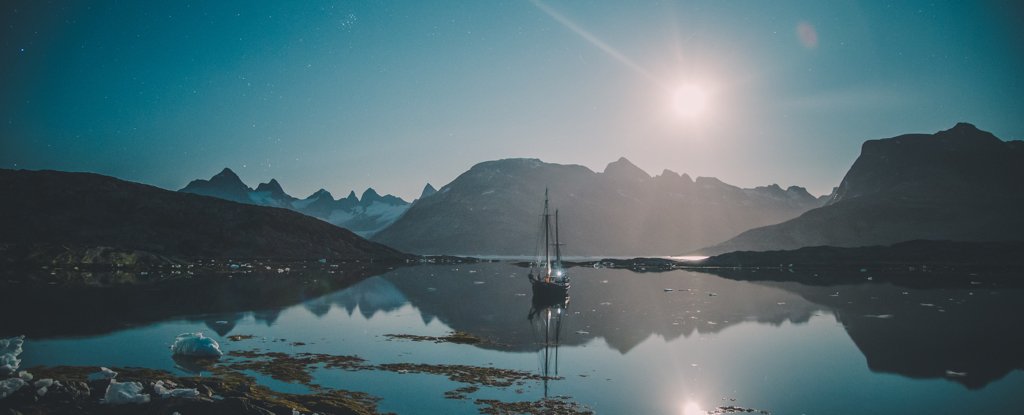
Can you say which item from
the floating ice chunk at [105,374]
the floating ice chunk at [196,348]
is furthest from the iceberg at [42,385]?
the floating ice chunk at [196,348]

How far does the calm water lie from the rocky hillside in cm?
12267

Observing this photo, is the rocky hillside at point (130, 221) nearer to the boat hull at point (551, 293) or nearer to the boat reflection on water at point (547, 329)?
the boat hull at point (551, 293)

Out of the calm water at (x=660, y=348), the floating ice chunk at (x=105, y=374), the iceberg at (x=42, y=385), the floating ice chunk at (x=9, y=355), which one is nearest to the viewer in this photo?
the iceberg at (x=42, y=385)

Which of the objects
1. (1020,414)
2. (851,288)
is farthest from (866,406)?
(851,288)

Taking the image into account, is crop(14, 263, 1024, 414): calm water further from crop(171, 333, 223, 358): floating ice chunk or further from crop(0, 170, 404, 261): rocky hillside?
crop(0, 170, 404, 261): rocky hillside

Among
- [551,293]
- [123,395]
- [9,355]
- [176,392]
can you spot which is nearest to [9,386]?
[123,395]

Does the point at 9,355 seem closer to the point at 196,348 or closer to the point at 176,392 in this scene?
the point at 196,348

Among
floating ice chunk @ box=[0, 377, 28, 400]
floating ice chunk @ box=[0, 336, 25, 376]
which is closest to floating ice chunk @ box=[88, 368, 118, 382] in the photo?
floating ice chunk @ box=[0, 336, 25, 376]

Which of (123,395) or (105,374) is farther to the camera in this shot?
(105,374)

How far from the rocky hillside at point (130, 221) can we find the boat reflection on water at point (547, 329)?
123646 mm

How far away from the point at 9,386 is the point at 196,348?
11723mm

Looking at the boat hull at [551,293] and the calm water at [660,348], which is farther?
the boat hull at [551,293]

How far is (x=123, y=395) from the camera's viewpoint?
700 inches

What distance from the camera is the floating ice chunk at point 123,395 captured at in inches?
697
